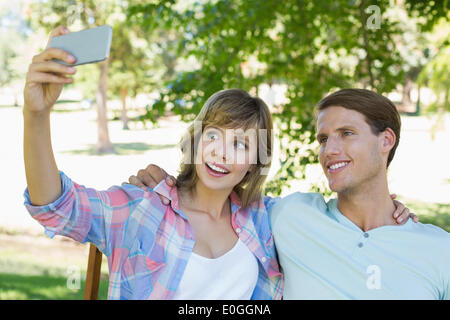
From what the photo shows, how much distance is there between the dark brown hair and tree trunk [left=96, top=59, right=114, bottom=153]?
595 inches

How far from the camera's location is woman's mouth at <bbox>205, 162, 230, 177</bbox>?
2.02 m

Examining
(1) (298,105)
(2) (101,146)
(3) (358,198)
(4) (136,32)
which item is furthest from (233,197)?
(2) (101,146)

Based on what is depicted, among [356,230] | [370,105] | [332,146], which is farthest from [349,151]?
[356,230]

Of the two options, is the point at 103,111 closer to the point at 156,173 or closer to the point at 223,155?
the point at 156,173

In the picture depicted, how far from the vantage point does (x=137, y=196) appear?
1.87 metres

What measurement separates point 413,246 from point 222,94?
104 cm

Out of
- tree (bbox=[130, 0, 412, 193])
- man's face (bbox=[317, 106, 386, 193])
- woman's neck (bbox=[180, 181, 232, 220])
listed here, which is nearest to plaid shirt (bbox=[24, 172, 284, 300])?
woman's neck (bbox=[180, 181, 232, 220])

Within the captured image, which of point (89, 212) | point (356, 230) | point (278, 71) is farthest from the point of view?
point (278, 71)

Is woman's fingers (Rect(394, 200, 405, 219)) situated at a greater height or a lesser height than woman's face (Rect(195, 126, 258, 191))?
lesser

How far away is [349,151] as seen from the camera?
83.9 inches

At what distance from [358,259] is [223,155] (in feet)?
2.35

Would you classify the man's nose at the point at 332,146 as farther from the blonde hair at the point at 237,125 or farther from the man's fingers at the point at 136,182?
the man's fingers at the point at 136,182

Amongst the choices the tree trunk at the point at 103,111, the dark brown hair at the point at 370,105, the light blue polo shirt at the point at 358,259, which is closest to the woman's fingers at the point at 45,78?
the light blue polo shirt at the point at 358,259

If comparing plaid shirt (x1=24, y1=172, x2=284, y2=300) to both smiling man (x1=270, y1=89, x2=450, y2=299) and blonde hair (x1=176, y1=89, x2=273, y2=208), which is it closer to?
blonde hair (x1=176, y1=89, x2=273, y2=208)
